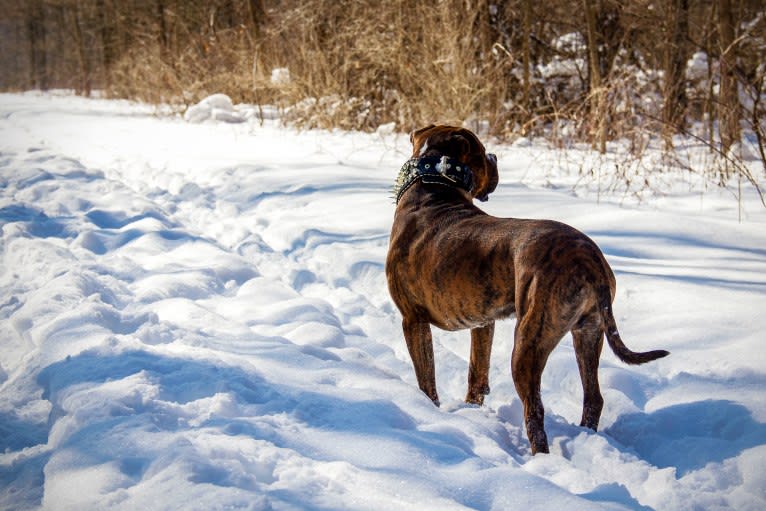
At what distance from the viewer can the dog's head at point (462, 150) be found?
8.89ft

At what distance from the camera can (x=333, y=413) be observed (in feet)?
6.66

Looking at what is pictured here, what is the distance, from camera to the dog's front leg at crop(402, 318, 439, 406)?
7.97ft

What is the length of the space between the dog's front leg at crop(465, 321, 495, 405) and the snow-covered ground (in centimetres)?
11

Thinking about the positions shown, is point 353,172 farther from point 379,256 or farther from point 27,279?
point 27,279

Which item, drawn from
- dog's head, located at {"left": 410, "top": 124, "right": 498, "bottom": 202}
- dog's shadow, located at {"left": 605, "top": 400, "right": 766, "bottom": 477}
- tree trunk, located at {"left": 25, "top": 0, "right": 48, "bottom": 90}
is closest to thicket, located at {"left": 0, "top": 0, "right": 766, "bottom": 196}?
Result: dog's head, located at {"left": 410, "top": 124, "right": 498, "bottom": 202}

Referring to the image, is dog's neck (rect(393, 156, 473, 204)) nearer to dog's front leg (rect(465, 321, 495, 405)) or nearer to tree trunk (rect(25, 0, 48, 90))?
dog's front leg (rect(465, 321, 495, 405))

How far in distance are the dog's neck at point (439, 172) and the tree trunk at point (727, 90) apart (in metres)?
3.34

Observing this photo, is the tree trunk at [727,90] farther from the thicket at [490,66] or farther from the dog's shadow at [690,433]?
the dog's shadow at [690,433]

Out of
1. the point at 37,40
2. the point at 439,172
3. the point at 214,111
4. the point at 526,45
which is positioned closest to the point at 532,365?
the point at 439,172

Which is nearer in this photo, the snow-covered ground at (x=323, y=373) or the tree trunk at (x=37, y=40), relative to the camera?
the snow-covered ground at (x=323, y=373)

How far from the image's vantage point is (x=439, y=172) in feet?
8.57

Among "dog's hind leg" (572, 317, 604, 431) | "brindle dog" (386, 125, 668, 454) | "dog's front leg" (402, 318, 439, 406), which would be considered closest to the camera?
"brindle dog" (386, 125, 668, 454)

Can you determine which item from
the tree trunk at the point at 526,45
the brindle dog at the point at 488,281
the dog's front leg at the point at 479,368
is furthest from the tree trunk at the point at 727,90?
the dog's front leg at the point at 479,368

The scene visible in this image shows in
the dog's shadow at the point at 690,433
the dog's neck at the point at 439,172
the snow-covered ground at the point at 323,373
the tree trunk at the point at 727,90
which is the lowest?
the dog's shadow at the point at 690,433
